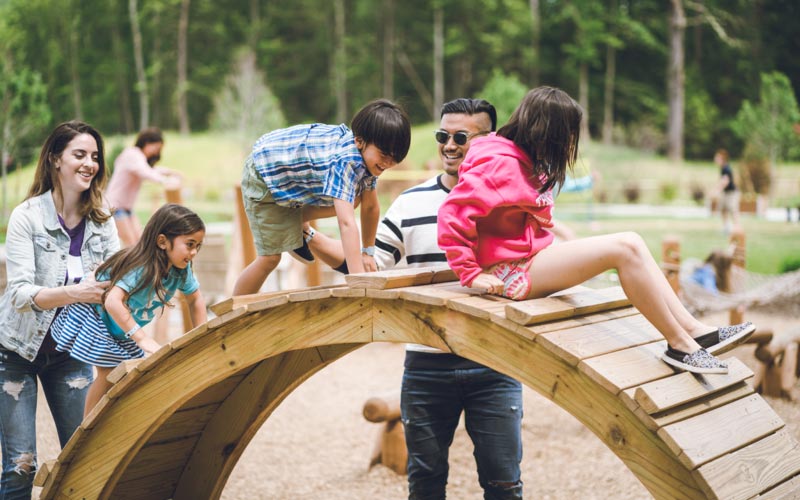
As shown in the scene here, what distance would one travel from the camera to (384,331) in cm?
292

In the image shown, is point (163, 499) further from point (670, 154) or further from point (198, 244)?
point (670, 154)

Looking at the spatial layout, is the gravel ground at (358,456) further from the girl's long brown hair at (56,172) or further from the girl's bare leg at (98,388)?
the girl's long brown hair at (56,172)

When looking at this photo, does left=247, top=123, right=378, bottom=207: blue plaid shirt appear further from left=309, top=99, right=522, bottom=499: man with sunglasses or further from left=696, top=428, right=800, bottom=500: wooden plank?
left=696, top=428, right=800, bottom=500: wooden plank

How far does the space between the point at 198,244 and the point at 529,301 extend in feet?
4.73

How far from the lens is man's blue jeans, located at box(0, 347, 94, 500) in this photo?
335 cm

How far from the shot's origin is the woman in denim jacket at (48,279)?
331cm

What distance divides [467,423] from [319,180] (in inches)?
46.2

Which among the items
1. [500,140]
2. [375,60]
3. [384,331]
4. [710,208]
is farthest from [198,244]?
[375,60]

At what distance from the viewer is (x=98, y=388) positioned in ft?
11.5

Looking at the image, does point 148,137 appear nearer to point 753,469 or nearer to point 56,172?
point 56,172

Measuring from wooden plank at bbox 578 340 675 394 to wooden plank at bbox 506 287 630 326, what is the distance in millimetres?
206

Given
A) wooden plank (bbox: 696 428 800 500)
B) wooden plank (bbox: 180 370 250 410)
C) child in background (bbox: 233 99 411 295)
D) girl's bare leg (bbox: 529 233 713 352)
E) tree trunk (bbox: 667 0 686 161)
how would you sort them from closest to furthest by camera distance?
wooden plank (bbox: 696 428 800 500) → girl's bare leg (bbox: 529 233 713 352) → child in background (bbox: 233 99 411 295) → wooden plank (bbox: 180 370 250 410) → tree trunk (bbox: 667 0 686 161)

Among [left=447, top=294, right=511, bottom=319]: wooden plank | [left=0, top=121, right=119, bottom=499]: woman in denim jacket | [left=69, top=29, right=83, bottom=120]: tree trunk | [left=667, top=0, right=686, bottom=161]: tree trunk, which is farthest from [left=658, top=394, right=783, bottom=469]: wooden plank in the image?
[left=69, top=29, right=83, bottom=120]: tree trunk

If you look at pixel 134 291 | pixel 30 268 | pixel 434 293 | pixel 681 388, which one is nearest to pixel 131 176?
pixel 30 268
